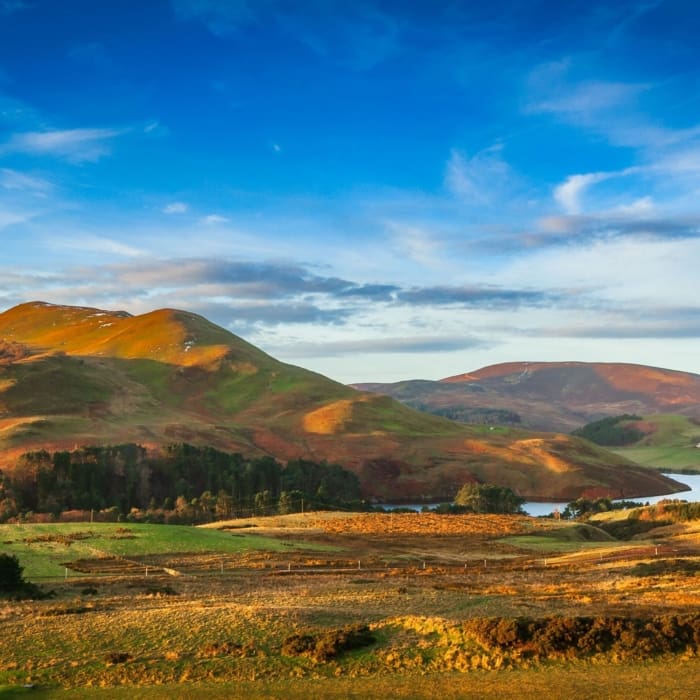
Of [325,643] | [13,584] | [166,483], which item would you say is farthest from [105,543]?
[166,483]

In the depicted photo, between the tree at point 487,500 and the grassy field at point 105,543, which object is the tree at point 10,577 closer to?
the grassy field at point 105,543

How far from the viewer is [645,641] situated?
24.9 m

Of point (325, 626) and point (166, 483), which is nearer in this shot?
point (325, 626)

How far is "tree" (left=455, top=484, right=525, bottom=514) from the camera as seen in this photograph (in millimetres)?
144125

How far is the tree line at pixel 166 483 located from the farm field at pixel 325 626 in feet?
228

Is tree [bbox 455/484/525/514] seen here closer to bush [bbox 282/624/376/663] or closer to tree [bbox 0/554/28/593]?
tree [bbox 0/554/28/593]

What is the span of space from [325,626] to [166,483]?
140306mm

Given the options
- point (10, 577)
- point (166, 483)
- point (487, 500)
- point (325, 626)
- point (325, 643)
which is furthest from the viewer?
point (166, 483)

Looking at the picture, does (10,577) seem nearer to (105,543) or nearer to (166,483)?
(105,543)

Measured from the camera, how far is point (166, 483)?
535 feet

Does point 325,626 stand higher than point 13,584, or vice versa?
point 325,626

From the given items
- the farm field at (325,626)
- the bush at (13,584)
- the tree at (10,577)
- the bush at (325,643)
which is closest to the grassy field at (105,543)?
the farm field at (325,626)

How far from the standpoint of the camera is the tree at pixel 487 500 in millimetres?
144125

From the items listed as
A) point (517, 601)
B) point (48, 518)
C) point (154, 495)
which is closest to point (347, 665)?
point (517, 601)
